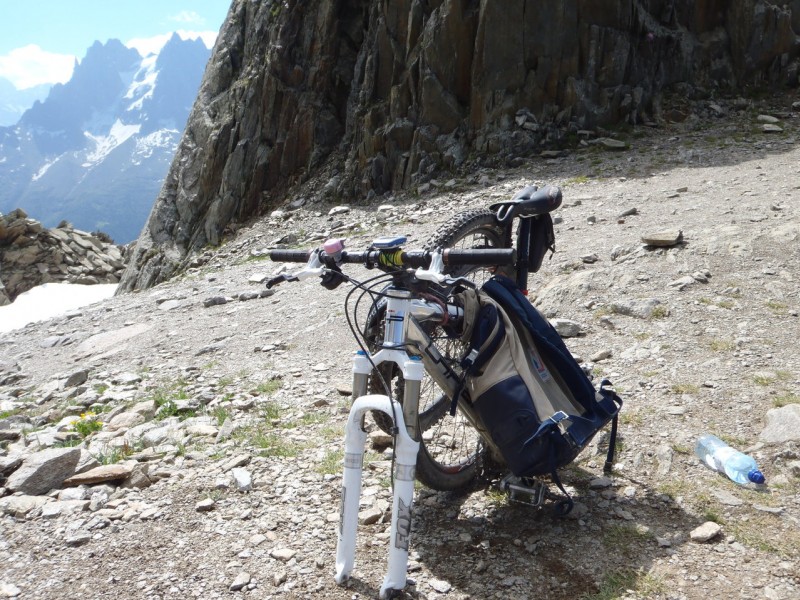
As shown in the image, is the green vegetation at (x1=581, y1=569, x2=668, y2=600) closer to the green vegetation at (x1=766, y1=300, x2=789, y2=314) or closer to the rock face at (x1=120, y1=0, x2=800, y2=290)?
the green vegetation at (x1=766, y1=300, x2=789, y2=314)

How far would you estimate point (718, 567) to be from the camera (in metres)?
3.04

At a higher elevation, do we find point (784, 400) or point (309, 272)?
point (309, 272)

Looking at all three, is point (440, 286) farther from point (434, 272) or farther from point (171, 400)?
point (171, 400)

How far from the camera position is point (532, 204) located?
4.09m

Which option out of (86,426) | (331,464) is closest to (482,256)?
(331,464)

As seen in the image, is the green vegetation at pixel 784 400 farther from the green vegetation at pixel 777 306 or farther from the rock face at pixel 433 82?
the rock face at pixel 433 82

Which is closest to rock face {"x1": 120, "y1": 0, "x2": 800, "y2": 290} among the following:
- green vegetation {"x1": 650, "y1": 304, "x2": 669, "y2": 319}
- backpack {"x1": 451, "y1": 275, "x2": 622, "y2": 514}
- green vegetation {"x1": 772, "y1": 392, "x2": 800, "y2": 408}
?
green vegetation {"x1": 650, "y1": 304, "x2": 669, "y2": 319}

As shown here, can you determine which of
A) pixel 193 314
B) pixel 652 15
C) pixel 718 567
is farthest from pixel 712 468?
pixel 652 15

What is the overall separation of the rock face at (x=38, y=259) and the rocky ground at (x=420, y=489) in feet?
114

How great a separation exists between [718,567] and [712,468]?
3.21ft

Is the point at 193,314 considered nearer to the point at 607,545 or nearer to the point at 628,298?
the point at 628,298

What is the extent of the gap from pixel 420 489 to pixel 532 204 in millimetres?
2051

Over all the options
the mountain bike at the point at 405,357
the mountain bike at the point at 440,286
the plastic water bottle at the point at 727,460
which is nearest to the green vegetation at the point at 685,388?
the plastic water bottle at the point at 727,460

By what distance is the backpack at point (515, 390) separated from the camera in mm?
3207
